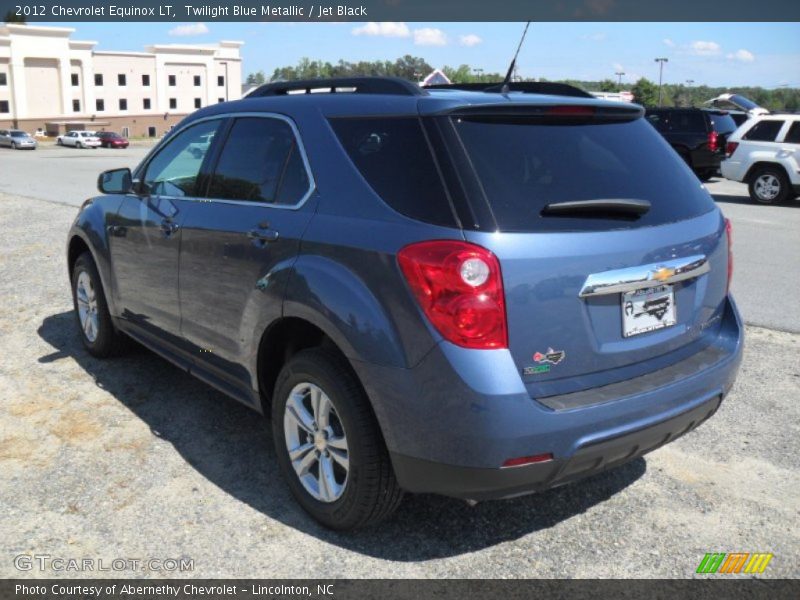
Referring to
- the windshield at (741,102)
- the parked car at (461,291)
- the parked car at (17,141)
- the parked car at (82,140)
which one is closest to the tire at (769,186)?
the windshield at (741,102)

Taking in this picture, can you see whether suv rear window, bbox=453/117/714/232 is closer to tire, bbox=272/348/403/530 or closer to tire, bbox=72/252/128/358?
tire, bbox=272/348/403/530

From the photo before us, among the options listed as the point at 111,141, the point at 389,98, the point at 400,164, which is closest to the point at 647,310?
the point at 400,164

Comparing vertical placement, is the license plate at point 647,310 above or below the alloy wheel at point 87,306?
above

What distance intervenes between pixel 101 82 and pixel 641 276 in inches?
3690

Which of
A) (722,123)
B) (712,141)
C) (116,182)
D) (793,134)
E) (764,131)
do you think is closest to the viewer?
(116,182)

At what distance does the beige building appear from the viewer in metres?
78.6

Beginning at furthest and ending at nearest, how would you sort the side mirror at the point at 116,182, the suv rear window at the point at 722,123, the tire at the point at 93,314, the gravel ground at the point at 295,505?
the suv rear window at the point at 722,123 → the tire at the point at 93,314 → the side mirror at the point at 116,182 → the gravel ground at the point at 295,505

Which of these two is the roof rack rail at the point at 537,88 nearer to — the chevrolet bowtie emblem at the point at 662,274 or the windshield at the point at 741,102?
the chevrolet bowtie emblem at the point at 662,274

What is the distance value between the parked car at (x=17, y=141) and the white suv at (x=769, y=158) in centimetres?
5061

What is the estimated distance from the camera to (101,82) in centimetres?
8681

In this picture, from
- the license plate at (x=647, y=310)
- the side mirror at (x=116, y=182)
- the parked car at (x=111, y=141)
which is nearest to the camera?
the license plate at (x=647, y=310)

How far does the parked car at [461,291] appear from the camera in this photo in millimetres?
2715

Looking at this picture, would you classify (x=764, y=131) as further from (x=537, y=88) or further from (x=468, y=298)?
(x=468, y=298)

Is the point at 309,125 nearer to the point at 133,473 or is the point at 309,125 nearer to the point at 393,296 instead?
the point at 393,296
